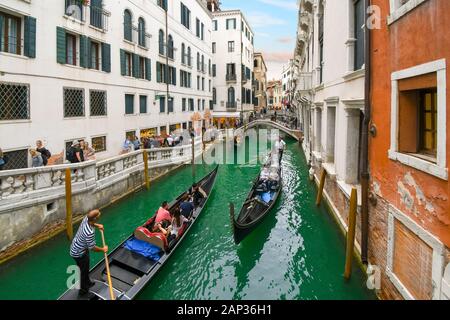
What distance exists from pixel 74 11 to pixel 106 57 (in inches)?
93.4

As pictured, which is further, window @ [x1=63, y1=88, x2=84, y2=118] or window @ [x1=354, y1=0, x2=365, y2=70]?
window @ [x1=63, y1=88, x2=84, y2=118]

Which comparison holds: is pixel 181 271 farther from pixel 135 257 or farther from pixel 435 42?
pixel 435 42

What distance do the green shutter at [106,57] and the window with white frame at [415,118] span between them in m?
12.0

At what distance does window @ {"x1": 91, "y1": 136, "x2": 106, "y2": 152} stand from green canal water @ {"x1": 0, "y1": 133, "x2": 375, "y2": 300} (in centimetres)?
319

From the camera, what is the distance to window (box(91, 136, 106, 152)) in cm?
1332

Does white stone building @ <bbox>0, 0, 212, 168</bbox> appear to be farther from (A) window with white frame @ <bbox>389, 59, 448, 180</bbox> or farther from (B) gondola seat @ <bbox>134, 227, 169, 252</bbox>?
(A) window with white frame @ <bbox>389, 59, 448, 180</bbox>

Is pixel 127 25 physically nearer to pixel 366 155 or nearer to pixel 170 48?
pixel 170 48

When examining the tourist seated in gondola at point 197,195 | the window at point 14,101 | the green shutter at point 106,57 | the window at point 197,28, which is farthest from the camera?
the window at point 197,28

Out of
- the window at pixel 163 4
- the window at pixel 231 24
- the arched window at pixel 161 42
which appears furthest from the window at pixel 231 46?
the arched window at pixel 161 42

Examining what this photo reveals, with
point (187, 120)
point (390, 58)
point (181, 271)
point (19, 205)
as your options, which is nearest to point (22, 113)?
point (19, 205)

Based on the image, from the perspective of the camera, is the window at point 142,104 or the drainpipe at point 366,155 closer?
the drainpipe at point 366,155

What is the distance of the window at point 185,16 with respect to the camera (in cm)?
2339

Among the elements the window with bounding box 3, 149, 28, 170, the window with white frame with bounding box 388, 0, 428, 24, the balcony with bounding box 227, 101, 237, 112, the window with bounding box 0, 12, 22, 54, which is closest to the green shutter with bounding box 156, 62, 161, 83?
the window with bounding box 0, 12, 22, 54

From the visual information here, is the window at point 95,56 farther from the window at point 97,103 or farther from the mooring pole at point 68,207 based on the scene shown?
the mooring pole at point 68,207
